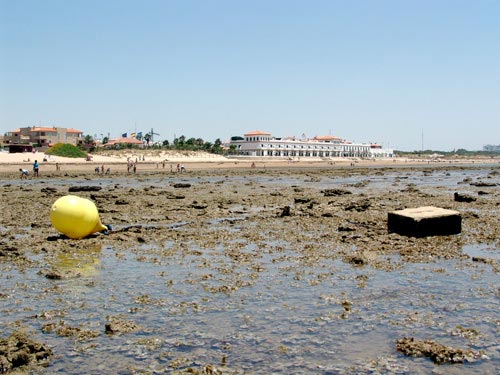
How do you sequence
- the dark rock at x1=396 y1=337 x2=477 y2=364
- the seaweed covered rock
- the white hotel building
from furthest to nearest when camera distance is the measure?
the white hotel building
the dark rock at x1=396 y1=337 x2=477 y2=364
the seaweed covered rock

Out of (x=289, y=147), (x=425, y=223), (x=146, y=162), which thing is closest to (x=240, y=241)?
(x=425, y=223)

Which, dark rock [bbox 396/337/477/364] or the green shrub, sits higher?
the green shrub

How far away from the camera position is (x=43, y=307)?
25.9 ft

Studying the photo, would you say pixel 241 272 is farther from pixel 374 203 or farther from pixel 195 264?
pixel 374 203

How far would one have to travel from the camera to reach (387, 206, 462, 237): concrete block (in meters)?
13.4

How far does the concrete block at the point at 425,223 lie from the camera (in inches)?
529

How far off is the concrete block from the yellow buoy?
803cm

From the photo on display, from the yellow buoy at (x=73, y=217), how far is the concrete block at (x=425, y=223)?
8.03 m

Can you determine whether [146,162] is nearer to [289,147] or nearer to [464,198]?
[464,198]

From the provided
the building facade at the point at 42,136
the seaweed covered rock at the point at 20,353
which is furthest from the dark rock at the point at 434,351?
the building facade at the point at 42,136

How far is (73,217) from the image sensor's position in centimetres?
1319

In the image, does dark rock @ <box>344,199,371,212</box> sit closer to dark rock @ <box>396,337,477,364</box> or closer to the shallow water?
the shallow water

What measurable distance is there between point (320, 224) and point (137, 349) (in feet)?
35.5

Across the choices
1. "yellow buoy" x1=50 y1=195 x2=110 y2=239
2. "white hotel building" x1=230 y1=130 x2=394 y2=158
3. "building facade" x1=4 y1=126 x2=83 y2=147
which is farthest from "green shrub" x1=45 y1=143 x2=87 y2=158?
"yellow buoy" x1=50 y1=195 x2=110 y2=239
